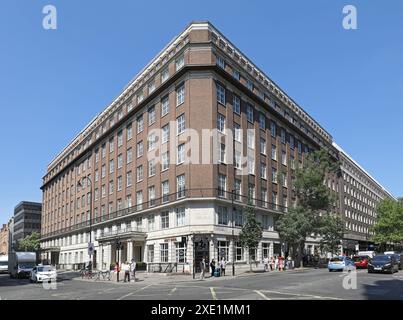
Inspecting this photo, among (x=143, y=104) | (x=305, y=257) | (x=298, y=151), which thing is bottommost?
(x=305, y=257)

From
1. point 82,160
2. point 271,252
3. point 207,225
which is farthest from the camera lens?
point 82,160

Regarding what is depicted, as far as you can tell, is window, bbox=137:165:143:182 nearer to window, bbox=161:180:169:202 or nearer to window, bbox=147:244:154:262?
window, bbox=161:180:169:202

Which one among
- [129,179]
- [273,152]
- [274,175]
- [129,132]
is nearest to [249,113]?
[273,152]

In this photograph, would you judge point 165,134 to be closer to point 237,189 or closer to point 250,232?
point 237,189

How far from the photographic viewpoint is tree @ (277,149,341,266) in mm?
54469

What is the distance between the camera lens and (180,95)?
171ft

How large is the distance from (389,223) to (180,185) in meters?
63.9

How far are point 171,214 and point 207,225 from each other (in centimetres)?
569

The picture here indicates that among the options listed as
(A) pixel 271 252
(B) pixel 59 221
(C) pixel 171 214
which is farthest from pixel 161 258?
(B) pixel 59 221

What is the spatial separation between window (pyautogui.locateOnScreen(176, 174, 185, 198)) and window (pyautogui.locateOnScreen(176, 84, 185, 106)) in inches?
340

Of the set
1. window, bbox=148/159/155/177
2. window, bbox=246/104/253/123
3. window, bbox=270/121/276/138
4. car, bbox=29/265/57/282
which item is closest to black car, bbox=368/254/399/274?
window, bbox=246/104/253/123

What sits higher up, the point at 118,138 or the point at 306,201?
the point at 118,138

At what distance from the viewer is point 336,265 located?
4138cm
